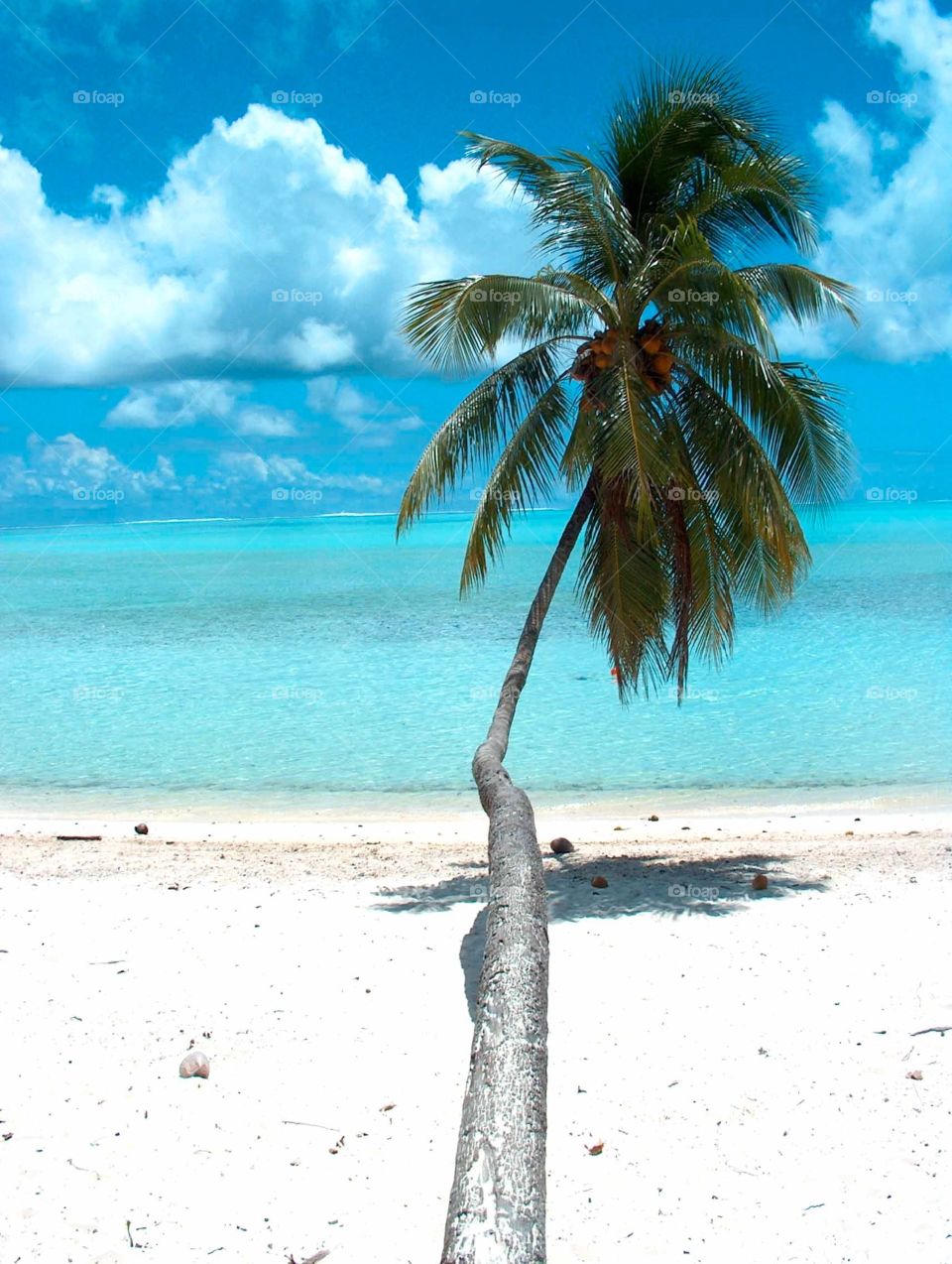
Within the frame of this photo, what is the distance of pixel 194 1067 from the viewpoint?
507cm

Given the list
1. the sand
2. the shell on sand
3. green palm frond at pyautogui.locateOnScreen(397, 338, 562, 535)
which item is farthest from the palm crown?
the shell on sand

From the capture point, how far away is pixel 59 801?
46.8ft

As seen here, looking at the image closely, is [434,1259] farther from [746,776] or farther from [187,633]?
[187,633]

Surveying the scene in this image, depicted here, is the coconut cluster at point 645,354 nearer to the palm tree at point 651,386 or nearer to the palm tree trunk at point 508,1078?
the palm tree at point 651,386

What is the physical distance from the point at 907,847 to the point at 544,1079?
22.6 ft

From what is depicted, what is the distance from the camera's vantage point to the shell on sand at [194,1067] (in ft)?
16.6

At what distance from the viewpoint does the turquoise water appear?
15.0 metres

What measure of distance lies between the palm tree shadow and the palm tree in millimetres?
1194

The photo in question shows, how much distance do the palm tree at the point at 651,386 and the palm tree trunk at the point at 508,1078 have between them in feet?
4.74

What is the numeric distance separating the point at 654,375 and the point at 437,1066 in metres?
5.70

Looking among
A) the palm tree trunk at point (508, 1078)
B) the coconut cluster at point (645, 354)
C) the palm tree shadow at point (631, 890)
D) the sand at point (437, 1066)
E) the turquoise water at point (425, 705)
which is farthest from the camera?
the turquoise water at point (425, 705)

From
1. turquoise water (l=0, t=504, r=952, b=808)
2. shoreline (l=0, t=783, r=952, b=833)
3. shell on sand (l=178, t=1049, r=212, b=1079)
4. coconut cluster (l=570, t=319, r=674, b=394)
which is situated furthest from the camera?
turquoise water (l=0, t=504, r=952, b=808)

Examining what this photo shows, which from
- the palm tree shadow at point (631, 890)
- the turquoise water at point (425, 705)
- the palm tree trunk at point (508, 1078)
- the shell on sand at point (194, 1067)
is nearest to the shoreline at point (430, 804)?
the turquoise water at point (425, 705)

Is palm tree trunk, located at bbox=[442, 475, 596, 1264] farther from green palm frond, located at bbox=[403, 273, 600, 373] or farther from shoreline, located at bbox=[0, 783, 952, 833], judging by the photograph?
shoreline, located at bbox=[0, 783, 952, 833]
